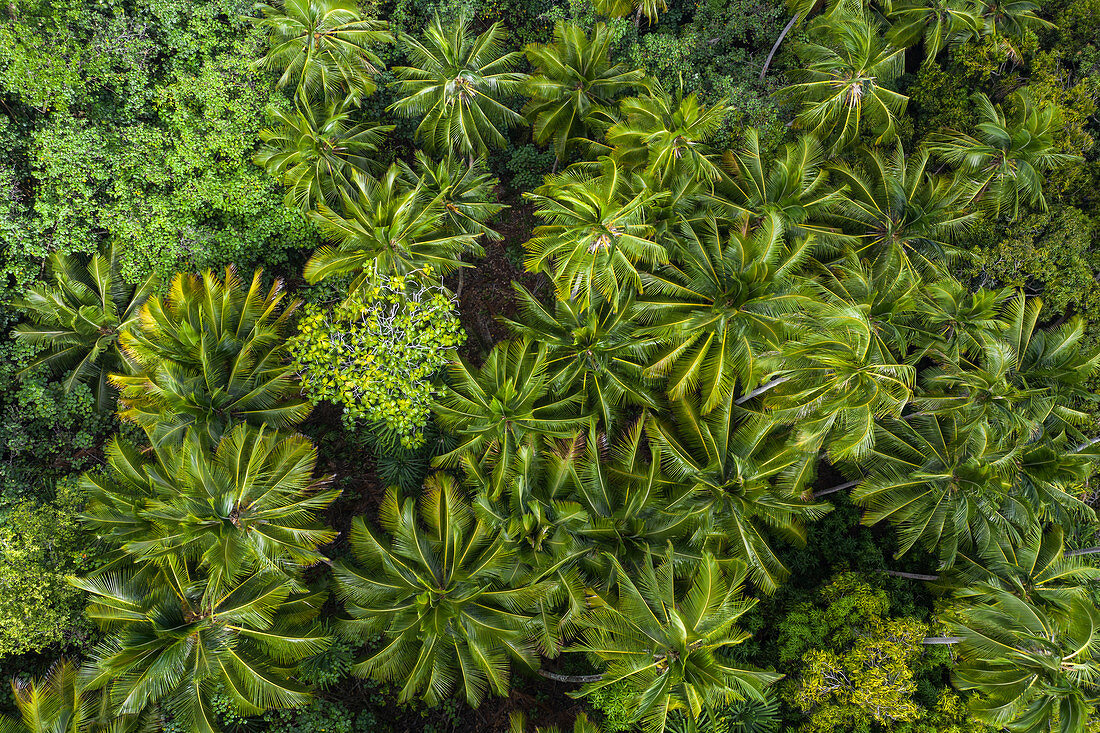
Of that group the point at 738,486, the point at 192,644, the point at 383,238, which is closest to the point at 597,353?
the point at 738,486

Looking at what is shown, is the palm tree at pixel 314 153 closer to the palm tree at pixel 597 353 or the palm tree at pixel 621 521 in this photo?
the palm tree at pixel 597 353

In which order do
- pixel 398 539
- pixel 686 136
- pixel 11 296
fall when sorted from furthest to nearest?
pixel 11 296, pixel 686 136, pixel 398 539

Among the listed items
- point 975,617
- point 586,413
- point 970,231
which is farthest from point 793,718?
point 970,231

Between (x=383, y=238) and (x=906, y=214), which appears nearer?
(x=383, y=238)

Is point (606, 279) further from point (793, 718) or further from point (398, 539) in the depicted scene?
point (793, 718)

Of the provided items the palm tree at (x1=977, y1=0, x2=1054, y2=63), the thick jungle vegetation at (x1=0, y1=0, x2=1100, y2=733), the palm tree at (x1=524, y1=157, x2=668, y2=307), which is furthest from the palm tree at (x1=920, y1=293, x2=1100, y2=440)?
the palm tree at (x1=977, y1=0, x2=1054, y2=63)

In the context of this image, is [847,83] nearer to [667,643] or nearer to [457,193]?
[457,193]

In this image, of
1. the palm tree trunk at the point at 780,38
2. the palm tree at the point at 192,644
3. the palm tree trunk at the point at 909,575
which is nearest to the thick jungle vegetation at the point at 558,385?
the palm tree at the point at 192,644
